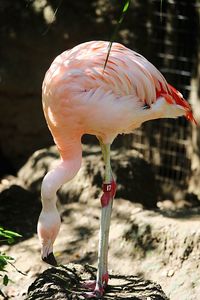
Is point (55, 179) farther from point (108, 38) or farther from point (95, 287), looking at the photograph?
point (108, 38)

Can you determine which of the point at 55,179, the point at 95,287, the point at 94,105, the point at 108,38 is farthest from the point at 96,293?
→ the point at 108,38

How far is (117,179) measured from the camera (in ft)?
17.4

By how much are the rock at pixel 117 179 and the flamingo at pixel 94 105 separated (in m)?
1.52

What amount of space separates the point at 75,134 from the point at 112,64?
42 cm

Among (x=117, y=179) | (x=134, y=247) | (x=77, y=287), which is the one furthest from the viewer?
(x=117, y=179)

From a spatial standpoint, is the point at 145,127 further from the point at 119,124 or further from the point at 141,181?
the point at 119,124

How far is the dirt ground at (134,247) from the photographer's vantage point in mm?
4409

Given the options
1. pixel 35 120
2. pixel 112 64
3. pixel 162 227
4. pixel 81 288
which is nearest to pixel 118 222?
pixel 162 227

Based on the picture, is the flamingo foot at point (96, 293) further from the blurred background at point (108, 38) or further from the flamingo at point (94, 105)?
the blurred background at point (108, 38)

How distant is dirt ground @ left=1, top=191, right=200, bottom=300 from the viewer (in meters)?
4.41

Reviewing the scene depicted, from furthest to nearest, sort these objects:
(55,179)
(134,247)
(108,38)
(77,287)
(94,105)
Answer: (108,38)
(134,247)
(77,287)
(55,179)
(94,105)

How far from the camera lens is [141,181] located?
543cm

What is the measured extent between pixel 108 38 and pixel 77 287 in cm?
345

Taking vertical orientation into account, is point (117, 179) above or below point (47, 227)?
below
